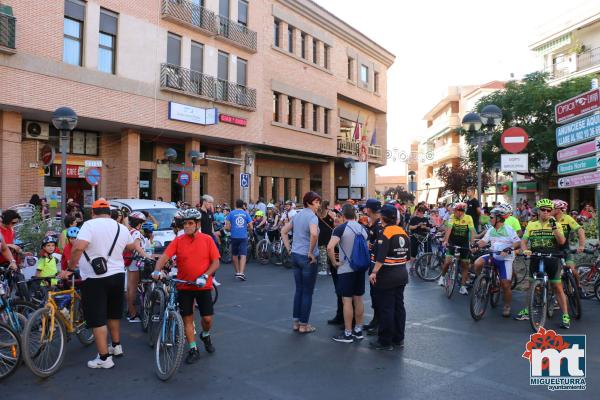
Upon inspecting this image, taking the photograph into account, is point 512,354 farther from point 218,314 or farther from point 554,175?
point 554,175

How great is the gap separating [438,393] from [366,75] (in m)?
34.7

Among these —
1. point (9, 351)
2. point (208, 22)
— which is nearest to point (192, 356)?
point (9, 351)

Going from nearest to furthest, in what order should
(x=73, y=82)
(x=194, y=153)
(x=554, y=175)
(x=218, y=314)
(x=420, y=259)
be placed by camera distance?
1. (x=218, y=314)
2. (x=420, y=259)
3. (x=73, y=82)
4. (x=194, y=153)
5. (x=554, y=175)

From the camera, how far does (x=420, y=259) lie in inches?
479

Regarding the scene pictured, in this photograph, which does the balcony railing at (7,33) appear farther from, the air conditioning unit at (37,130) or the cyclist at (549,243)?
the cyclist at (549,243)

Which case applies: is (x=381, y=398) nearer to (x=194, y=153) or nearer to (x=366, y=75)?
(x=194, y=153)

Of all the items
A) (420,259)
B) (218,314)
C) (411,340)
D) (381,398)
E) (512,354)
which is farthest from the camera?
(420,259)

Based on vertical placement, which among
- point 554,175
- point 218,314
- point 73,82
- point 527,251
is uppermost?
point 73,82

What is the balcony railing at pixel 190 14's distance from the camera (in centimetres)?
2148

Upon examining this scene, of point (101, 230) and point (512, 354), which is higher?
point (101, 230)

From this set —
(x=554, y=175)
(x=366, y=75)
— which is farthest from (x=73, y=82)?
(x=554, y=175)

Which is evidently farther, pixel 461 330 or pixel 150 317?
pixel 461 330

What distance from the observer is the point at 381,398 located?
4.64 m

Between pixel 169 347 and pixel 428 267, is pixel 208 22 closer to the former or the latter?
pixel 428 267
